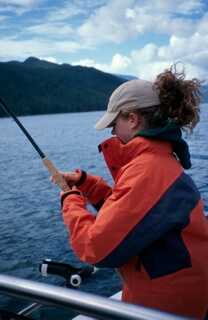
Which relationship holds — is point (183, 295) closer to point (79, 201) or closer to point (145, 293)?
point (145, 293)

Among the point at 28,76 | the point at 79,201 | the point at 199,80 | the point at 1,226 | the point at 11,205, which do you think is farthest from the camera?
the point at 28,76

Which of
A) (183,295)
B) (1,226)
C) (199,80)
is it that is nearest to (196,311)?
(183,295)

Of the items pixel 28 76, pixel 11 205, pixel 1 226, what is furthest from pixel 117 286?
pixel 28 76

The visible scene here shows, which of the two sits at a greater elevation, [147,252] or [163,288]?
[147,252]

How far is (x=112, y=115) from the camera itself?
2.80 m

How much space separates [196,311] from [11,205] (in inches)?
638

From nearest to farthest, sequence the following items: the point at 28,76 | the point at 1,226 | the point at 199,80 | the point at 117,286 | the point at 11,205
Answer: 1. the point at 199,80
2. the point at 117,286
3. the point at 1,226
4. the point at 11,205
5. the point at 28,76

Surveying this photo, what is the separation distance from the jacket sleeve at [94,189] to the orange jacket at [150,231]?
0.80m

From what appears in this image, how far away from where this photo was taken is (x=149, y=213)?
2412 mm


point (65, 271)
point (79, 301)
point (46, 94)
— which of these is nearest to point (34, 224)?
point (65, 271)

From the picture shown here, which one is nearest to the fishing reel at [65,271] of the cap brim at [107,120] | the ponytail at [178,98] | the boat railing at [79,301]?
the cap brim at [107,120]

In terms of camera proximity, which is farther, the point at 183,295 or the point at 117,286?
the point at 117,286

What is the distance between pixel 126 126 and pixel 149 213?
0.61m

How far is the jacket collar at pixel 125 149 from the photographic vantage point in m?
2.60
